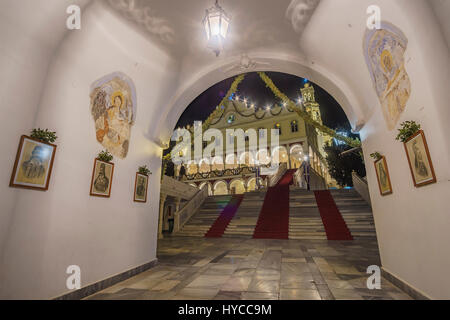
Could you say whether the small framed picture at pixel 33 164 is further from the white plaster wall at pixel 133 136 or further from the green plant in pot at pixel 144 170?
the green plant in pot at pixel 144 170

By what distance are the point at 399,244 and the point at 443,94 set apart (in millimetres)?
2341

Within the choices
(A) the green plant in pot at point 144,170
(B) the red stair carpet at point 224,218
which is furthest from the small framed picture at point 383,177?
(B) the red stair carpet at point 224,218

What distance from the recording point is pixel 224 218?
38.5ft

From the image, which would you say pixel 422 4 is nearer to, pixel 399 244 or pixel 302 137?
pixel 399 244

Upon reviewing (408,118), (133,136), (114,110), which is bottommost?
(408,118)

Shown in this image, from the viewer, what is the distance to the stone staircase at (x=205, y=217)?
10773 millimetres

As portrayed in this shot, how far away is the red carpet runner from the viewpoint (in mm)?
8186

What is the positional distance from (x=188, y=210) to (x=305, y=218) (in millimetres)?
6564

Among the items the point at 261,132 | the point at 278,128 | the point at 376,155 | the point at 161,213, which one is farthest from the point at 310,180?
the point at 376,155

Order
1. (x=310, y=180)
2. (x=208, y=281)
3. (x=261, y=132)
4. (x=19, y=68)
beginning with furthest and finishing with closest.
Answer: (x=261, y=132) → (x=310, y=180) → (x=208, y=281) → (x=19, y=68)

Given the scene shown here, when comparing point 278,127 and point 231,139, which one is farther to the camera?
point 231,139

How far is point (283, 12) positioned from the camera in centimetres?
396

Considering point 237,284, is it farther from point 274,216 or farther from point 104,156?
point 274,216
